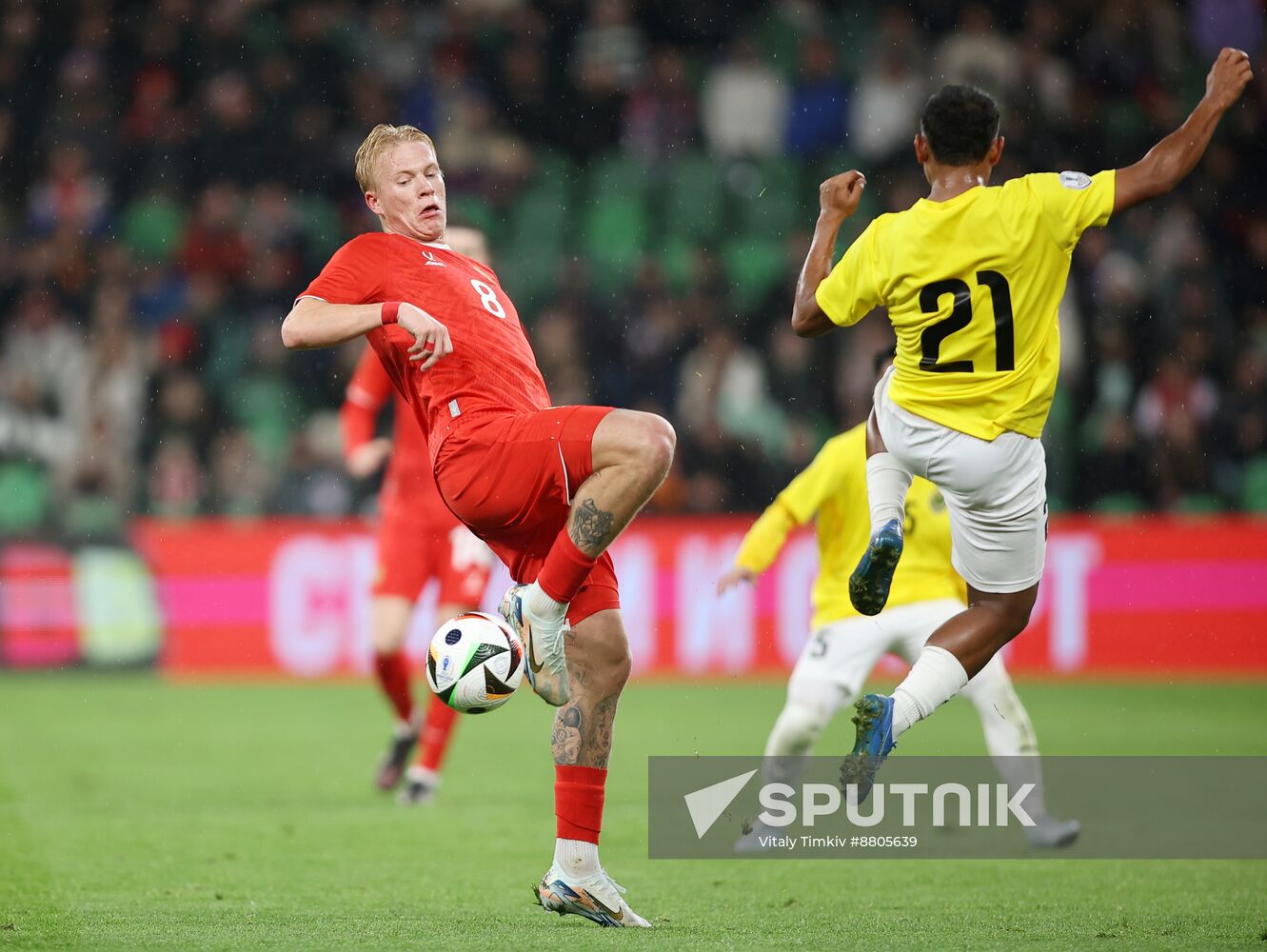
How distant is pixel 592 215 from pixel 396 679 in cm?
774

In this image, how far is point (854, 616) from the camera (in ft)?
23.1

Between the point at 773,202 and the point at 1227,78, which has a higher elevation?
the point at 773,202

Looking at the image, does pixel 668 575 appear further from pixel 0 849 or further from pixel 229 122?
pixel 0 849

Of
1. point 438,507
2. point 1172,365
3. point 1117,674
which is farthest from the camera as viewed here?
point 1172,365

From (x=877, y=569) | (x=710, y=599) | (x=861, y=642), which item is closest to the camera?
(x=877, y=569)

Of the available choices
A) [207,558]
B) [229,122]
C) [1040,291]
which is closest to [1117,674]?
[207,558]

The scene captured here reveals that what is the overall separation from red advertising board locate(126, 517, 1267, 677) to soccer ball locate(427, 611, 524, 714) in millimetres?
7634

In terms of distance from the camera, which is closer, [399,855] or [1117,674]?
[399,855]

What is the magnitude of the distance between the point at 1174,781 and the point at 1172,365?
5.87 metres

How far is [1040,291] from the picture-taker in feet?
16.9

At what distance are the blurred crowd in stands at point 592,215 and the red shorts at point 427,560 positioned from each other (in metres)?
5.13
